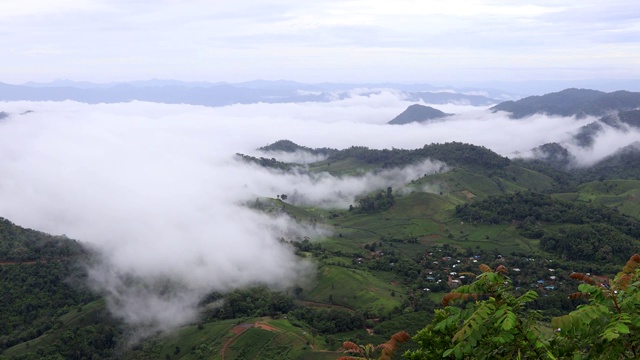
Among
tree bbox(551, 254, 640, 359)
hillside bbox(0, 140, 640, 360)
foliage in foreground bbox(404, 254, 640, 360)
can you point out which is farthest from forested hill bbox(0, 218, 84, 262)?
tree bbox(551, 254, 640, 359)

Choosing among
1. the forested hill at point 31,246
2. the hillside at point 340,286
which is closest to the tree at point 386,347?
the hillside at point 340,286

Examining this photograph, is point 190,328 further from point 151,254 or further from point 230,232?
point 230,232

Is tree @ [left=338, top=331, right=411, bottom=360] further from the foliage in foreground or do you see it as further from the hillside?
the hillside

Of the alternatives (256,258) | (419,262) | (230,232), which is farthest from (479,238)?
(230,232)

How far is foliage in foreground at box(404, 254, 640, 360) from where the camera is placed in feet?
35.0

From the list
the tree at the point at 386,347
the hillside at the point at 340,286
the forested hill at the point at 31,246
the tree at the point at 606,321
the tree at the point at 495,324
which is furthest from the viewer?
the forested hill at the point at 31,246

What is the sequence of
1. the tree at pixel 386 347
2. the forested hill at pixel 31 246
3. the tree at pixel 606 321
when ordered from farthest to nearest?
the forested hill at pixel 31 246
the tree at pixel 386 347
the tree at pixel 606 321

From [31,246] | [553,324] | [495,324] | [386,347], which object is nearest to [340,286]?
[31,246]

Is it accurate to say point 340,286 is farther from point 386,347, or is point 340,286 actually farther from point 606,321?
point 606,321

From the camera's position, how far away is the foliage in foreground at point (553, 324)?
10.7 metres

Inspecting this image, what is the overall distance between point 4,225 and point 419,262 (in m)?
135

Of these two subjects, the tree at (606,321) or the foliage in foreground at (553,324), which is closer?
the tree at (606,321)

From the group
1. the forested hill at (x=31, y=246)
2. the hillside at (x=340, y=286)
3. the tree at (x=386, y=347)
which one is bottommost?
the hillside at (x=340, y=286)

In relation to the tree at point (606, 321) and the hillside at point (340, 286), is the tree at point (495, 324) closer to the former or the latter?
the tree at point (606, 321)
